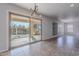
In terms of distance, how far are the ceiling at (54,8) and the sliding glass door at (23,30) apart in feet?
1.25

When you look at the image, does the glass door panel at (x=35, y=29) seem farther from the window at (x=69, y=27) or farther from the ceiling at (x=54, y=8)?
the window at (x=69, y=27)

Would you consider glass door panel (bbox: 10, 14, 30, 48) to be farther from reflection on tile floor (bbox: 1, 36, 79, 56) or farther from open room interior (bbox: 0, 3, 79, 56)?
reflection on tile floor (bbox: 1, 36, 79, 56)

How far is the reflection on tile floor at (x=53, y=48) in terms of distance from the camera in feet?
10.5

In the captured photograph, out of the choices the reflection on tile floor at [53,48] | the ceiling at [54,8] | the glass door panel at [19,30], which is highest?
the ceiling at [54,8]

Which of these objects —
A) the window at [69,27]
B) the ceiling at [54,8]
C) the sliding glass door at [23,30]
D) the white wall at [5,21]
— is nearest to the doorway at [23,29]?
the sliding glass door at [23,30]

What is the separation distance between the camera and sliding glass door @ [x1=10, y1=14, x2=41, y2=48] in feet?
10.5

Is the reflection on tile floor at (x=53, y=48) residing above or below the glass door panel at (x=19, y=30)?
below

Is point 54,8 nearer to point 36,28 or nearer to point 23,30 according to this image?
point 36,28

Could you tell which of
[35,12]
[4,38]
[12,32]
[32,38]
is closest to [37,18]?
[35,12]

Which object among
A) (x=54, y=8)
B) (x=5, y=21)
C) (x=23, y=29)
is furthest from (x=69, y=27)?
(x=5, y=21)

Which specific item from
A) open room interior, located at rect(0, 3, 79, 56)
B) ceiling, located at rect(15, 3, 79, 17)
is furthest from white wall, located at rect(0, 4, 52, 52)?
ceiling, located at rect(15, 3, 79, 17)

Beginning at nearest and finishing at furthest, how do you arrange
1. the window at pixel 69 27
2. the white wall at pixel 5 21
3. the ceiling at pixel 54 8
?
1. the ceiling at pixel 54 8
2. the white wall at pixel 5 21
3. the window at pixel 69 27

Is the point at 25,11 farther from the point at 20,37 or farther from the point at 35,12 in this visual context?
the point at 20,37

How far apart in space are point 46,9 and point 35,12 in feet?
1.07
